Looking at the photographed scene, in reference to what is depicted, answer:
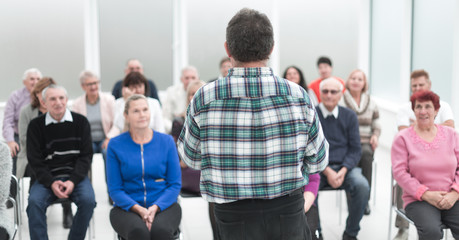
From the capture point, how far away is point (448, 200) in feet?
10.7

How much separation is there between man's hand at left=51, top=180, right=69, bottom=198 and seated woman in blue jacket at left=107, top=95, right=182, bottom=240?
1.80 feet

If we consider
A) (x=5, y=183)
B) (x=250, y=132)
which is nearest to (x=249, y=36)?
(x=250, y=132)

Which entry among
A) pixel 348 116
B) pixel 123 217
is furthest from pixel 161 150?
pixel 348 116

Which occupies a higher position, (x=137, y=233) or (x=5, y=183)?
(x=5, y=183)

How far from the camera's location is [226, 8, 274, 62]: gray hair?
1.66m

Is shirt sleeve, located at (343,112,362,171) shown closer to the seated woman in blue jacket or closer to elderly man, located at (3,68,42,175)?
the seated woman in blue jacket

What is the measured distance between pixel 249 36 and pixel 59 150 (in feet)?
8.32

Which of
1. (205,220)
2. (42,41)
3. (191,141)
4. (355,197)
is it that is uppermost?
(42,41)

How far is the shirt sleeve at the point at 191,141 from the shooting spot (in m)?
1.75

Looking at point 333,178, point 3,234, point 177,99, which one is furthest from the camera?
point 177,99

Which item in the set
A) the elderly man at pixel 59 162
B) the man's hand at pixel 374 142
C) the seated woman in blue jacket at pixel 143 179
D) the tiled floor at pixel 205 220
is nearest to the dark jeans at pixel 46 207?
the elderly man at pixel 59 162

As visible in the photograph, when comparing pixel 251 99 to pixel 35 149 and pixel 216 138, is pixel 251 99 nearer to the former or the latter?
pixel 216 138

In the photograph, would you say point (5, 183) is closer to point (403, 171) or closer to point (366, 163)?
point (403, 171)

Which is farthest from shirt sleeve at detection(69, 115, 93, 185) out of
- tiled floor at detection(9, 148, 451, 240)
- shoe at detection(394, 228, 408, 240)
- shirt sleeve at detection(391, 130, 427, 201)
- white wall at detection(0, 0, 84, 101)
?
white wall at detection(0, 0, 84, 101)
